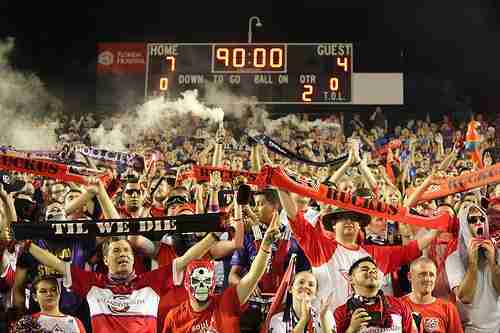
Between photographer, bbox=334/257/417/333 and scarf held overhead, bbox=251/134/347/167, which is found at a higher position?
scarf held overhead, bbox=251/134/347/167

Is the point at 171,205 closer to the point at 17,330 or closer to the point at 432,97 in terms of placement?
the point at 17,330

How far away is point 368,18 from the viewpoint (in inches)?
336

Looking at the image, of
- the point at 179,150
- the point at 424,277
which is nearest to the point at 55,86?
the point at 179,150

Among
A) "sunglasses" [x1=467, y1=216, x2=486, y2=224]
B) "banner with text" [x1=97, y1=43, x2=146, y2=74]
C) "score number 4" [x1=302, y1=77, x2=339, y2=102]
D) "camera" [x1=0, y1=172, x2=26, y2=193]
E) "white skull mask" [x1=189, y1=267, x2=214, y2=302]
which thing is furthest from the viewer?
"banner with text" [x1=97, y1=43, x2=146, y2=74]

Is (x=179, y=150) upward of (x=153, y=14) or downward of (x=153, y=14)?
downward

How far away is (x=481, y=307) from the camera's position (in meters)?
5.21

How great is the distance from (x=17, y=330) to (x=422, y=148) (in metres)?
4.96

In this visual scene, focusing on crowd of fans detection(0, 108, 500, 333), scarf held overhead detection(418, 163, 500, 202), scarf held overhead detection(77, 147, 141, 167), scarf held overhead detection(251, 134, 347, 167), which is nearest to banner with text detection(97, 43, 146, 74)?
scarf held overhead detection(251, 134, 347, 167)

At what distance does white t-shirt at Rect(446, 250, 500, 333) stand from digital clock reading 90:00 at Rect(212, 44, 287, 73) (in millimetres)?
3764

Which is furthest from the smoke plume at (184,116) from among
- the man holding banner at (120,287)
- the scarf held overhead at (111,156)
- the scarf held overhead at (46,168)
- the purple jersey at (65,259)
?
the man holding banner at (120,287)

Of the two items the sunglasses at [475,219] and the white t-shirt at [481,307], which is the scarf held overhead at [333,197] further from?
the white t-shirt at [481,307]

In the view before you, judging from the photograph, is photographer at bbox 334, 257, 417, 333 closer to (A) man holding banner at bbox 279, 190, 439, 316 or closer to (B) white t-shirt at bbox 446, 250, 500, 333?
(A) man holding banner at bbox 279, 190, 439, 316

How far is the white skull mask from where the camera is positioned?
195 inches

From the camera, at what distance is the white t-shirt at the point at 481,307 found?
204 inches
